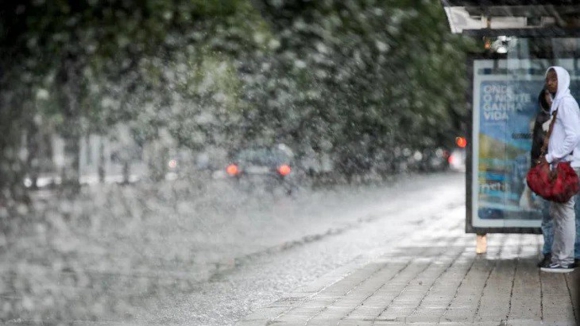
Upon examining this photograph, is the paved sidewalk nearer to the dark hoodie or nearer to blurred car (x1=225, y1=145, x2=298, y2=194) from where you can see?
the dark hoodie

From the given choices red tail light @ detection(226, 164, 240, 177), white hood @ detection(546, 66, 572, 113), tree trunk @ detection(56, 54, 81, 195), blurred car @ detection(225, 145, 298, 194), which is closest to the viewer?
white hood @ detection(546, 66, 572, 113)

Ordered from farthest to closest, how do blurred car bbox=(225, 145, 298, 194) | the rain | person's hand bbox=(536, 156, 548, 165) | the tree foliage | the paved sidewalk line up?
blurred car bbox=(225, 145, 298, 194) < the tree foliage < the rain < person's hand bbox=(536, 156, 548, 165) < the paved sidewalk

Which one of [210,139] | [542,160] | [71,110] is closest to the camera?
[542,160]

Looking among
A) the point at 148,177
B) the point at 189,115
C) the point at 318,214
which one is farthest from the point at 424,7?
the point at 189,115

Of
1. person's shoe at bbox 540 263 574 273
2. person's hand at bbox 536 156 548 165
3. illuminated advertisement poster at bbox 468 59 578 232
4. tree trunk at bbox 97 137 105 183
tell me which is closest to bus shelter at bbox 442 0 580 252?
illuminated advertisement poster at bbox 468 59 578 232

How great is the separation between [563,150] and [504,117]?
5.64ft

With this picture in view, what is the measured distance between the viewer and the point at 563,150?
1098cm

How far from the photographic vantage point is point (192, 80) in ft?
122

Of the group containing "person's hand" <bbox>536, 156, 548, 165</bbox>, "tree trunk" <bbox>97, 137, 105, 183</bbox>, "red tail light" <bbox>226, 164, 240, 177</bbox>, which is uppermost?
"person's hand" <bbox>536, 156, 548, 165</bbox>

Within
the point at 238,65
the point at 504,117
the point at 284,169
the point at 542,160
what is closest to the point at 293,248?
the point at 504,117

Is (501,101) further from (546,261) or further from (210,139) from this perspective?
(210,139)

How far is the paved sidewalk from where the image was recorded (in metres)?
8.12

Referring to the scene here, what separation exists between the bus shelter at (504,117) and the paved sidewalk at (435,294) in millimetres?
503

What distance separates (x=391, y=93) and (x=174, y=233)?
27391 millimetres
